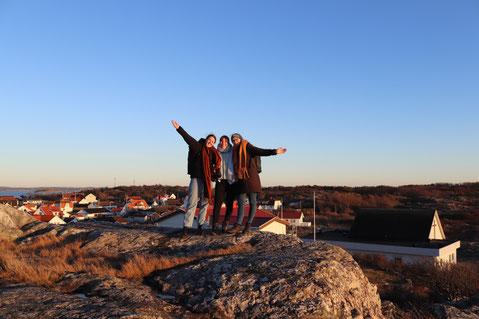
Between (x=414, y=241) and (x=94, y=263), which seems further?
(x=414, y=241)

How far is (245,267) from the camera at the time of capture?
15.5ft

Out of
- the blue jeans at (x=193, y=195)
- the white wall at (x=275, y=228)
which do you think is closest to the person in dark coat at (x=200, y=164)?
the blue jeans at (x=193, y=195)

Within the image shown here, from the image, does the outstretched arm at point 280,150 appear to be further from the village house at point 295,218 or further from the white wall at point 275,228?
the village house at point 295,218

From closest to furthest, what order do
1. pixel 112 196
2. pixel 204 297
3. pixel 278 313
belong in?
pixel 278 313 < pixel 204 297 < pixel 112 196

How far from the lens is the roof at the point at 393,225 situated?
2923 cm

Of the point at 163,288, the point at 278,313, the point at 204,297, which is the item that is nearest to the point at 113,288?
the point at 163,288

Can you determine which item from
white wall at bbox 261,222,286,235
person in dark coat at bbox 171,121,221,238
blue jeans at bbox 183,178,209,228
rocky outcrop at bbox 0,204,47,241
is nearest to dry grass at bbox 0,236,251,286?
blue jeans at bbox 183,178,209,228

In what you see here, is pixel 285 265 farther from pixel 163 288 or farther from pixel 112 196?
pixel 112 196

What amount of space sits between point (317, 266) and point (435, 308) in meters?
3.10

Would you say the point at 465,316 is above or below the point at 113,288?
below

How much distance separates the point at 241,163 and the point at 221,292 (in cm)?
272

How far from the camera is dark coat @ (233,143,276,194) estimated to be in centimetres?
656

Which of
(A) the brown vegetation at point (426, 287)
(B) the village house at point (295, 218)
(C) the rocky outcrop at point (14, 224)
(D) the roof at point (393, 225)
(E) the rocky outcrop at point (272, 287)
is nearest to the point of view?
(E) the rocky outcrop at point (272, 287)

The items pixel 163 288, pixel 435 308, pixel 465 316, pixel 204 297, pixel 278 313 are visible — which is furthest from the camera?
pixel 435 308
